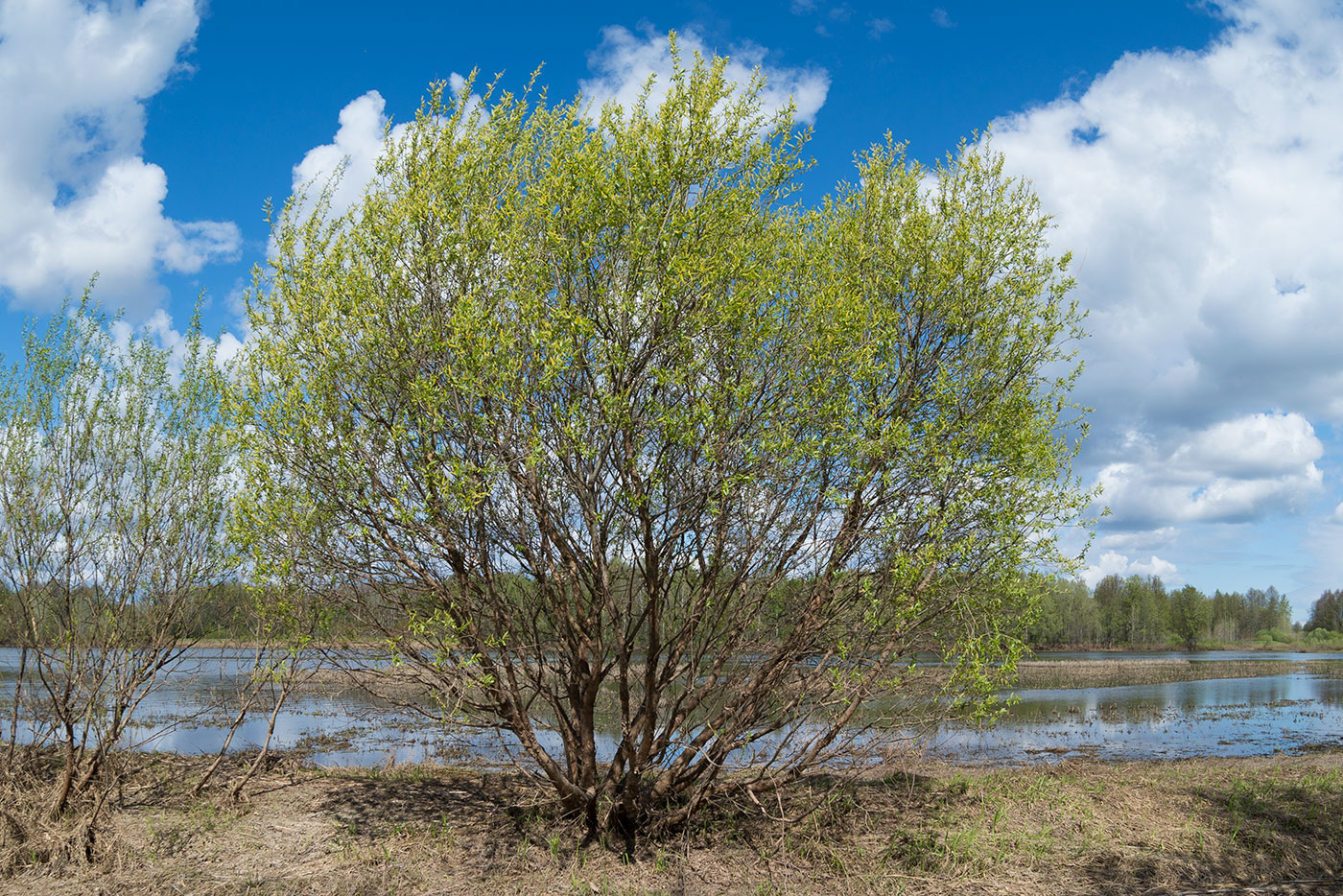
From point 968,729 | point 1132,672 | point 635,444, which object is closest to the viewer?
point 635,444

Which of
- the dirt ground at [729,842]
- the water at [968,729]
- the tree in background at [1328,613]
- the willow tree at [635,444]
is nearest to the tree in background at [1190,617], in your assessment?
the tree in background at [1328,613]

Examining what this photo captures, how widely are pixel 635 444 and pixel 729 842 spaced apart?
4208 millimetres

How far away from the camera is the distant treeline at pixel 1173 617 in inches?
3223

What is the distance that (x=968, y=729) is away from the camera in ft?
53.1

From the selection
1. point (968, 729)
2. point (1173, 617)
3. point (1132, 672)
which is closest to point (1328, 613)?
point (1173, 617)

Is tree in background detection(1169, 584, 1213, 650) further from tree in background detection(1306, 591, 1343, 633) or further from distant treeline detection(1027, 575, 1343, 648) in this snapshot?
tree in background detection(1306, 591, 1343, 633)

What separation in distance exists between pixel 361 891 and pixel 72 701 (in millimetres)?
4494

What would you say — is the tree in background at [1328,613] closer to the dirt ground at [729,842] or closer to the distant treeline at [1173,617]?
the distant treeline at [1173,617]

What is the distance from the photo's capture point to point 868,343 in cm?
745

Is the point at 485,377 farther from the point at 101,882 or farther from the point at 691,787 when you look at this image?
the point at 101,882

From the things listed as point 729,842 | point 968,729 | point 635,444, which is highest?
point 635,444

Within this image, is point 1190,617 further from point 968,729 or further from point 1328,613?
point 968,729

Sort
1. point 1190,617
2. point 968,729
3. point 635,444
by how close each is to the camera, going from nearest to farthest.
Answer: point 635,444 → point 968,729 → point 1190,617

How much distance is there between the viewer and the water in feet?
46.5
